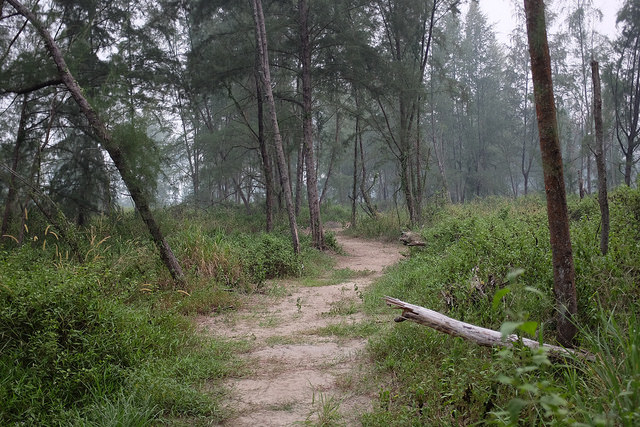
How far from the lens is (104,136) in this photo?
5613 mm

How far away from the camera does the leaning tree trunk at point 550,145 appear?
3.12 metres

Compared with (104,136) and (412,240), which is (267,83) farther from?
(412,240)

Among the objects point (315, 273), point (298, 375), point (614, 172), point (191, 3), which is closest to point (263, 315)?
point (298, 375)

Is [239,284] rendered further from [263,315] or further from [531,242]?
[531,242]

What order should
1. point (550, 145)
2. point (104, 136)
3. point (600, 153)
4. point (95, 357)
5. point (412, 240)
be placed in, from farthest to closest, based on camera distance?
point (412, 240)
point (104, 136)
point (600, 153)
point (95, 357)
point (550, 145)

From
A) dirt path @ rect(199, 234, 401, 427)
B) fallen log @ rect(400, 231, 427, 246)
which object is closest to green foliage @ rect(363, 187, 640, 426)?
dirt path @ rect(199, 234, 401, 427)

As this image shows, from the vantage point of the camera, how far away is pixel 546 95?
3146mm

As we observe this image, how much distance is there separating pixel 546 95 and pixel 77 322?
14.1ft

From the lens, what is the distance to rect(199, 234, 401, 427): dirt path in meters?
3.09

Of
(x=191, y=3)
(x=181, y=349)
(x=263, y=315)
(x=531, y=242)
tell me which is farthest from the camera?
(x=191, y=3)

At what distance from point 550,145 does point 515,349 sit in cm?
155

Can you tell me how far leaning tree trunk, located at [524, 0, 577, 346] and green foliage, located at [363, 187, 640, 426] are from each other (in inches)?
12.8

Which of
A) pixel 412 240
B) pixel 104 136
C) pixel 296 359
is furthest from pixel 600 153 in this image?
pixel 412 240

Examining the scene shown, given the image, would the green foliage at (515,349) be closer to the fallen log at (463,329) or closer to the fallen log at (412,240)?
the fallen log at (463,329)
